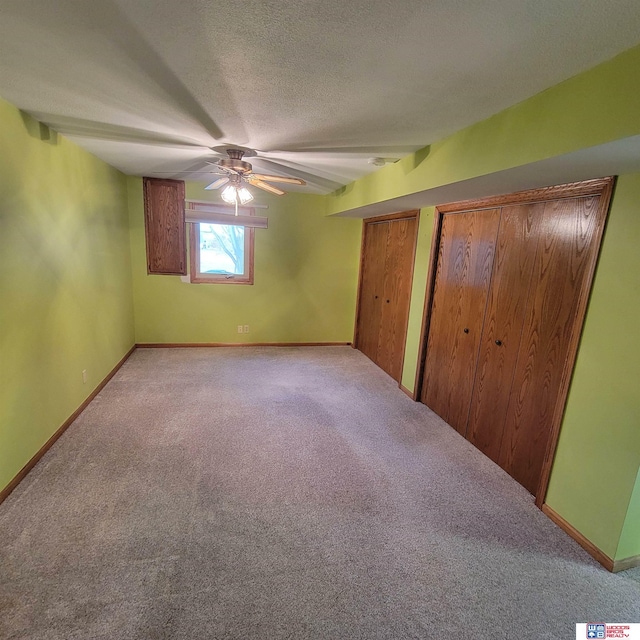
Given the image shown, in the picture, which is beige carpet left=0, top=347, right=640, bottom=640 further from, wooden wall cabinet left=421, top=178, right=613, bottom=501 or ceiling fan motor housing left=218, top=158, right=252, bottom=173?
ceiling fan motor housing left=218, top=158, right=252, bottom=173

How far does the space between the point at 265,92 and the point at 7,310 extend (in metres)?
1.87

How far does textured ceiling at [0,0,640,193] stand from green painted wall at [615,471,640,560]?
1930 millimetres

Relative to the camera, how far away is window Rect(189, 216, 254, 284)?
4.66 metres

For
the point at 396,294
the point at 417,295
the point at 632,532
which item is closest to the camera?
the point at 632,532

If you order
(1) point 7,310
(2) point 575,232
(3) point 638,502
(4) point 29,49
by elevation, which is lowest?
(3) point 638,502

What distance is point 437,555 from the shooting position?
1.77m

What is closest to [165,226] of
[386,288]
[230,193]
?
[230,193]

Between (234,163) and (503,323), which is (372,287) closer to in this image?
(503,323)

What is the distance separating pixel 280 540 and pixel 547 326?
201 cm

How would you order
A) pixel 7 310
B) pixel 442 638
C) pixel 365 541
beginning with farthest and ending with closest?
pixel 7 310, pixel 365 541, pixel 442 638

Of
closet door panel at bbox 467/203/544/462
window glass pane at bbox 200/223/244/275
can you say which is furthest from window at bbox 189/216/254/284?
closet door panel at bbox 467/203/544/462

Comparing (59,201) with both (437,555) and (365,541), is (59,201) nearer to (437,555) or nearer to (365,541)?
(365,541)

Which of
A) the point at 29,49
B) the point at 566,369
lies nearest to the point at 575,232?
the point at 566,369

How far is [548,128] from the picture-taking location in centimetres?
153
